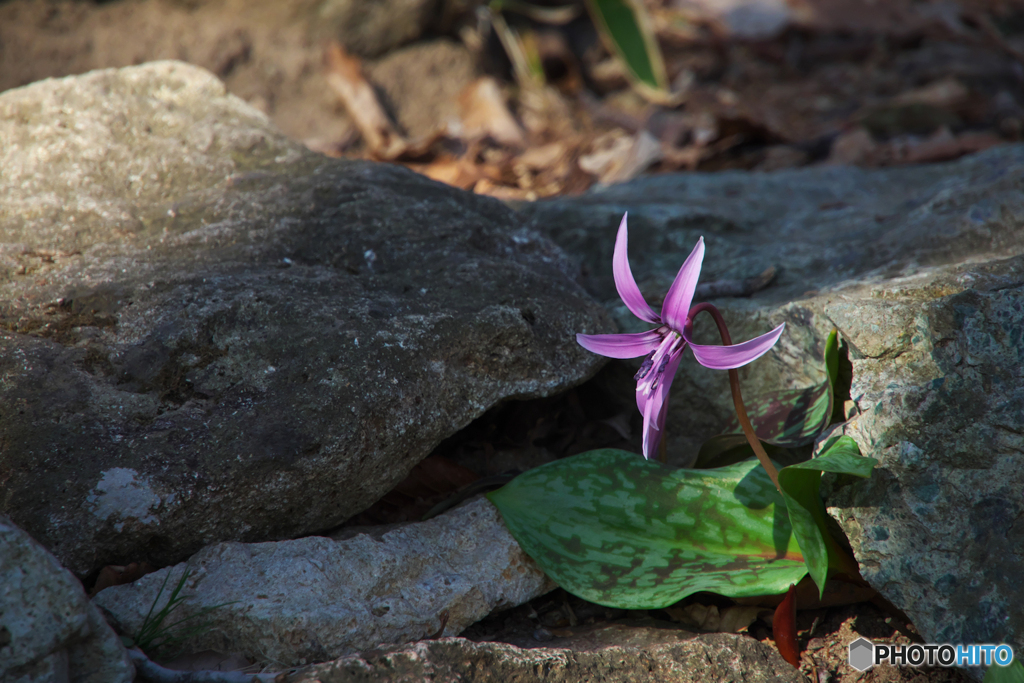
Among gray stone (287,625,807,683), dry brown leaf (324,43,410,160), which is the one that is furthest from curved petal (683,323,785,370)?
dry brown leaf (324,43,410,160)

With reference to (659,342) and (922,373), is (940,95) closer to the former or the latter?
(922,373)

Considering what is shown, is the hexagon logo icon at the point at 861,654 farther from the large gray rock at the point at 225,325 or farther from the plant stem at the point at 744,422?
the large gray rock at the point at 225,325

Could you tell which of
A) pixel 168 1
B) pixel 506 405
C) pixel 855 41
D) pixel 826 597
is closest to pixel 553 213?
pixel 506 405

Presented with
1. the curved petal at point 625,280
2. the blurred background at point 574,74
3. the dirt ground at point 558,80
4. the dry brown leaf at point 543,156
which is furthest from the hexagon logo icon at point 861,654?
the dry brown leaf at point 543,156

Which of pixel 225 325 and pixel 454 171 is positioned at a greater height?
pixel 225 325

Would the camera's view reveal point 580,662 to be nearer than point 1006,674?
No

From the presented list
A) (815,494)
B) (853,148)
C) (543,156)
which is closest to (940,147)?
(853,148)
